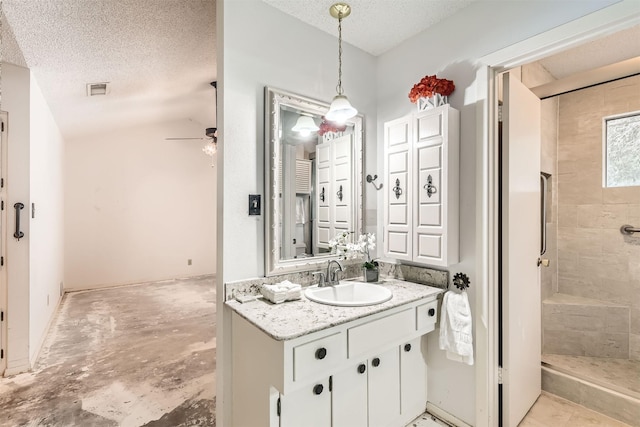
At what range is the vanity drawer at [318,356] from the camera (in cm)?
122

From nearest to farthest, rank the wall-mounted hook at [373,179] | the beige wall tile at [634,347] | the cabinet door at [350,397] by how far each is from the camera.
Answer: the cabinet door at [350,397], the wall-mounted hook at [373,179], the beige wall tile at [634,347]

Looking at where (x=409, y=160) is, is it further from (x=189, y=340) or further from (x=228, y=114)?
(x=189, y=340)

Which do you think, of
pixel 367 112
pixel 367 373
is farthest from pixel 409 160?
pixel 367 373

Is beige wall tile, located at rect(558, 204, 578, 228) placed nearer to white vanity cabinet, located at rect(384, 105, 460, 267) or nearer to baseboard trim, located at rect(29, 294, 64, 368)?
white vanity cabinet, located at rect(384, 105, 460, 267)

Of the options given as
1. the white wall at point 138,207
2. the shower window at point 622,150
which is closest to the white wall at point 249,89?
the shower window at point 622,150

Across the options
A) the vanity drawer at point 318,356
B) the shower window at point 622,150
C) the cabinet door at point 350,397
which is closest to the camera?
the vanity drawer at point 318,356

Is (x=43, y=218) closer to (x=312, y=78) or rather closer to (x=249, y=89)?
(x=249, y=89)

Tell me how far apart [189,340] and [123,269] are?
9.79ft

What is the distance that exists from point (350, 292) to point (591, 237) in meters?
2.52

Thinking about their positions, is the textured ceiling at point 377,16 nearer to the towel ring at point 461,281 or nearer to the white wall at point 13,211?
the towel ring at point 461,281

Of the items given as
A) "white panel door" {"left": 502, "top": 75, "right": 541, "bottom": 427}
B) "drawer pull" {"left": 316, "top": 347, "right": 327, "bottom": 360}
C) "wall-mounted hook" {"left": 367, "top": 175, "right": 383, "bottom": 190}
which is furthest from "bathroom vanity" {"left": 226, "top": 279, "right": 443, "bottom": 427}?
"wall-mounted hook" {"left": 367, "top": 175, "right": 383, "bottom": 190}

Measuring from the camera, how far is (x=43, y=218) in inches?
120

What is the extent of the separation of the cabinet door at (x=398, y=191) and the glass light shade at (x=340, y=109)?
14.9 inches

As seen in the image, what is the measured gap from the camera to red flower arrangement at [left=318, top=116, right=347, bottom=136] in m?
2.06
